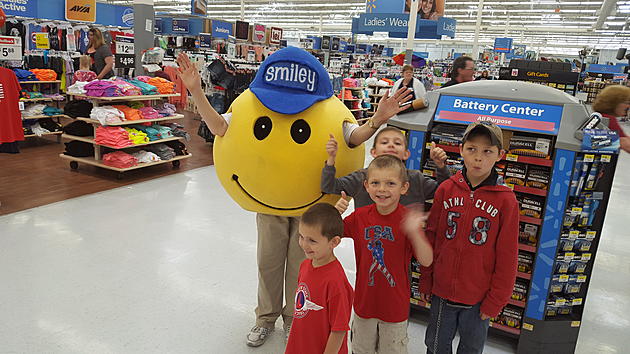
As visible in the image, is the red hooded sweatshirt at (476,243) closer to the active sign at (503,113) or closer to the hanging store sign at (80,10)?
the active sign at (503,113)

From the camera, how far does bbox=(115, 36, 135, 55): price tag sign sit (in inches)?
257

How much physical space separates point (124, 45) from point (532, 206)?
5.90 metres

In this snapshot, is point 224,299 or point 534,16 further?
point 534,16

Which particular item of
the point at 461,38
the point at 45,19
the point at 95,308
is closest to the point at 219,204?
the point at 95,308

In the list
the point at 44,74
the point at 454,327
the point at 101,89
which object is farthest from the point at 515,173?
the point at 44,74

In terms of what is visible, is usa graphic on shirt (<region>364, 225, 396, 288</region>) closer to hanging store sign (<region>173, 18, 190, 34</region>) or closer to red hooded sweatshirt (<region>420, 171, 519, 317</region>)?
red hooded sweatshirt (<region>420, 171, 519, 317</region>)

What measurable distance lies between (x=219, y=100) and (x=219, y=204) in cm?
363

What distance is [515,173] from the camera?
8.91 ft

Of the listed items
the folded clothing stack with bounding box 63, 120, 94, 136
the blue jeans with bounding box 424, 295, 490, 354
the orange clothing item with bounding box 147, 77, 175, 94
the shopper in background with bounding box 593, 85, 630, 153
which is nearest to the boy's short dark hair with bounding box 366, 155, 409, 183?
the blue jeans with bounding box 424, 295, 490, 354

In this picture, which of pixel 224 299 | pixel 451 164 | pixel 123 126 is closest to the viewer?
pixel 451 164

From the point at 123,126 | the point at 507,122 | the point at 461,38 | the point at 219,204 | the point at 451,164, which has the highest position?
the point at 461,38

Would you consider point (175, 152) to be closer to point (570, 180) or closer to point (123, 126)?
point (123, 126)

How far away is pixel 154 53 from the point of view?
700cm

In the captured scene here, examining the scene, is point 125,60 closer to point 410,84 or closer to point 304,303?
point 410,84
